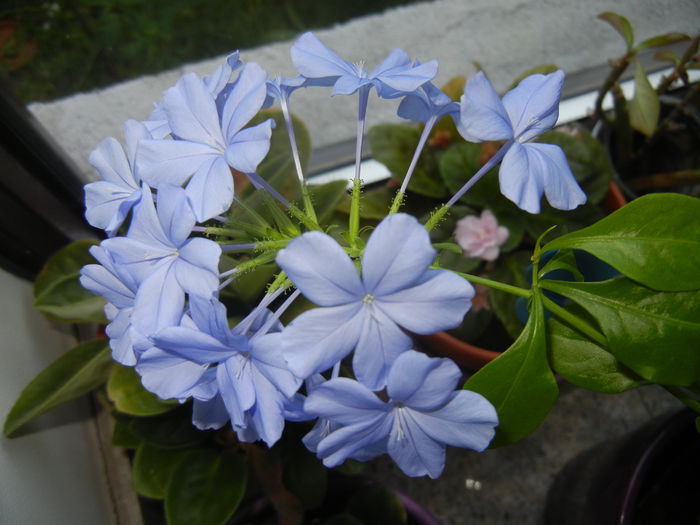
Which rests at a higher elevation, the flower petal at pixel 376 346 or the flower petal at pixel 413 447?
the flower petal at pixel 376 346

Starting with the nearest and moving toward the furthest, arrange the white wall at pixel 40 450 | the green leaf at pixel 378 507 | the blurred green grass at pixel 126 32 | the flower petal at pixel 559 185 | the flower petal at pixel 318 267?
the flower petal at pixel 318 267, the flower petal at pixel 559 185, the white wall at pixel 40 450, the green leaf at pixel 378 507, the blurred green grass at pixel 126 32

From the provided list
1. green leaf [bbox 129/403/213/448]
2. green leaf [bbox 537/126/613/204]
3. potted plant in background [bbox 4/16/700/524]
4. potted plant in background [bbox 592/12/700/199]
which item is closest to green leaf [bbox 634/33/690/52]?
potted plant in background [bbox 592/12/700/199]

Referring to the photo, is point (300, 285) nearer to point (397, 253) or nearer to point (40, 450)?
point (397, 253)

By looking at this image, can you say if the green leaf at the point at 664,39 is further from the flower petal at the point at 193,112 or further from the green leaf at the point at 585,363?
the flower petal at the point at 193,112

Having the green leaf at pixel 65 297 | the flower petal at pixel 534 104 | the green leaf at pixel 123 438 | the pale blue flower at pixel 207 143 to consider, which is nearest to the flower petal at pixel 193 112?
the pale blue flower at pixel 207 143

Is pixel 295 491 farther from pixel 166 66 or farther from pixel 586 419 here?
pixel 166 66
